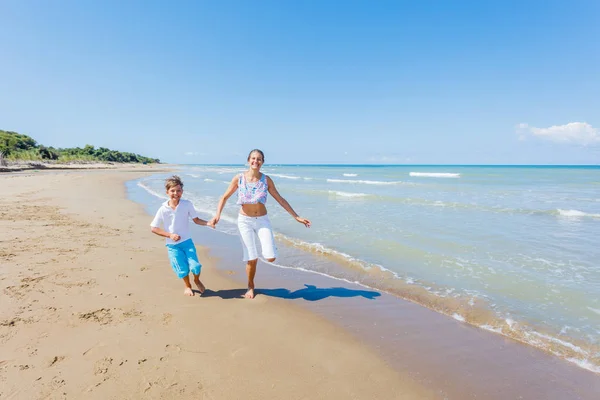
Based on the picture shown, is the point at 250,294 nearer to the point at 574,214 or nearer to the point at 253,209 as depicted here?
the point at 253,209

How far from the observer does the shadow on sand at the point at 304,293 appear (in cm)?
468

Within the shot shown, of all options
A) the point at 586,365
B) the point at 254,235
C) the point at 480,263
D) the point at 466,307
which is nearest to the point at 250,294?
the point at 254,235

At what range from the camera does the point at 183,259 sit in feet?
14.7

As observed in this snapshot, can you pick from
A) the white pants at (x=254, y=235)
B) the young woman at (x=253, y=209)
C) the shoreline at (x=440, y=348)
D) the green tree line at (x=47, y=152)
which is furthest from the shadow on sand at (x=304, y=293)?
the green tree line at (x=47, y=152)

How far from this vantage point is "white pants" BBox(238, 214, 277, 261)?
446 centimetres

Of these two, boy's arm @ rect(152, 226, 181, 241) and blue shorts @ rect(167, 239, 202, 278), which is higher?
boy's arm @ rect(152, 226, 181, 241)

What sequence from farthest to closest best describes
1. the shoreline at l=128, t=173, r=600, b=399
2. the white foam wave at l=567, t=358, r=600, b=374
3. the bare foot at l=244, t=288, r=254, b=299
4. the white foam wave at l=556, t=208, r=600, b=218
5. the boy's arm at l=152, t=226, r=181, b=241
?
the white foam wave at l=556, t=208, r=600, b=218 < the bare foot at l=244, t=288, r=254, b=299 < the boy's arm at l=152, t=226, r=181, b=241 < the white foam wave at l=567, t=358, r=600, b=374 < the shoreline at l=128, t=173, r=600, b=399

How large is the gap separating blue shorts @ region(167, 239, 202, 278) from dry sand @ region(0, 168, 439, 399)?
0.39 meters

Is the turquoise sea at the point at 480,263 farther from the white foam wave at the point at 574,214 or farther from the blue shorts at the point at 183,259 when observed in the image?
the blue shorts at the point at 183,259

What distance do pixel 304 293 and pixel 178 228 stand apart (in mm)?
2148

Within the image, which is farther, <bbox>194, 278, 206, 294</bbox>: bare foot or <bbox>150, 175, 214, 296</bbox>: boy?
<bbox>194, 278, 206, 294</bbox>: bare foot

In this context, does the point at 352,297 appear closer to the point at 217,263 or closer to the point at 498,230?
the point at 217,263

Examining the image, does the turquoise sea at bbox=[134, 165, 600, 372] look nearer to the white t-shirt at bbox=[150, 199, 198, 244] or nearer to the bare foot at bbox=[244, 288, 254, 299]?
the bare foot at bbox=[244, 288, 254, 299]

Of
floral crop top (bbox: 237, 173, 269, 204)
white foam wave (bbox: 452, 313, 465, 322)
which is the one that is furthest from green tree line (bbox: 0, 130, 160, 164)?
white foam wave (bbox: 452, 313, 465, 322)
